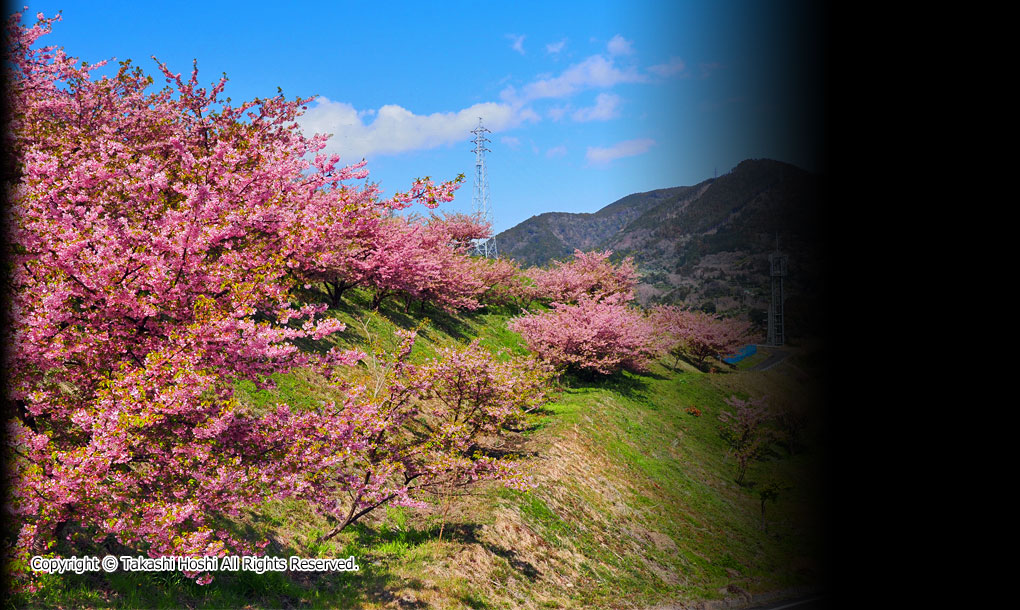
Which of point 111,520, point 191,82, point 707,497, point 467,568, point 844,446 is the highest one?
point 191,82

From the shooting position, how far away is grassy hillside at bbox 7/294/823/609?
191 inches

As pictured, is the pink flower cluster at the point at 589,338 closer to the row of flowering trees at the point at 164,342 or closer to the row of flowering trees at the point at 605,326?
the row of flowering trees at the point at 605,326

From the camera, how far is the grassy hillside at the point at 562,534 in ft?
15.9

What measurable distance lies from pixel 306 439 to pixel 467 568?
3024 millimetres

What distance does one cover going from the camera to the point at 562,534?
817 centimetres

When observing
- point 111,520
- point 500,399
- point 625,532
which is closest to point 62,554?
point 111,520

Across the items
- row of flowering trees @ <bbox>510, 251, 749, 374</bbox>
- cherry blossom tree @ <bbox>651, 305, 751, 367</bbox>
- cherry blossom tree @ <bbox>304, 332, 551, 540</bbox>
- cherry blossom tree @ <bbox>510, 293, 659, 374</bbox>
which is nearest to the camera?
cherry blossom tree @ <bbox>304, 332, 551, 540</bbox>

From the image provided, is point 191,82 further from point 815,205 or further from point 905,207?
point 905,207

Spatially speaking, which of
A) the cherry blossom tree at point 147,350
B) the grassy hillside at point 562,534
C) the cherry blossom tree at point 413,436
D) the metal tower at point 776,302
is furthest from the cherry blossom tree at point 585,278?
the cherry blossom tree at point 147,350

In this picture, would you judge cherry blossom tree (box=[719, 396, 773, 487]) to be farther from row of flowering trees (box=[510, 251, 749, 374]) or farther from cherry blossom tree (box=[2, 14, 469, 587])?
cherry blossom tree (box=[2, 14, 469, 587])

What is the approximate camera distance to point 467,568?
6.41m

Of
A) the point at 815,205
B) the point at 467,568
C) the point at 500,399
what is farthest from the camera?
the point at 500,399

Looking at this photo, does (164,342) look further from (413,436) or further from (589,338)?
(589,338)

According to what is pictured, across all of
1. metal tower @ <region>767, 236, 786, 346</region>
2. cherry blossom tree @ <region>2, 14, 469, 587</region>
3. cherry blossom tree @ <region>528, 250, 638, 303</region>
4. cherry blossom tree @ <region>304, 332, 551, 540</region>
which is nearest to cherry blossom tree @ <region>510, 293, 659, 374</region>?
cherry blossom tree @ <region>528, 250, 638, 303</region>
